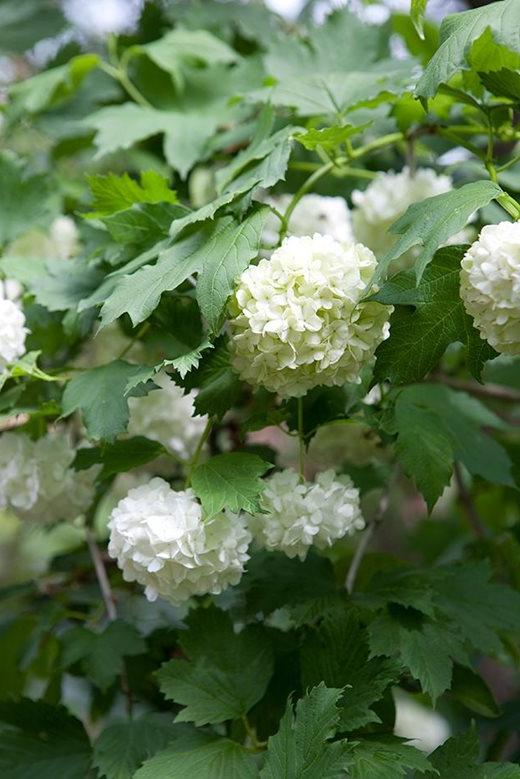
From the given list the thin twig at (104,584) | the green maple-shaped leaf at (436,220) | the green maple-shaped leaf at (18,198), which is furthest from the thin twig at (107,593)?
the green maple-shaped leaf at (436,220)

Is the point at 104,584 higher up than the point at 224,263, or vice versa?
the point at 224,263

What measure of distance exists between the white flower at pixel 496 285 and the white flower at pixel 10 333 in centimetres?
53

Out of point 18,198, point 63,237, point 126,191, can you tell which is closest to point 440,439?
point 126,191

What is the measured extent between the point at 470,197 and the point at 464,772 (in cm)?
58

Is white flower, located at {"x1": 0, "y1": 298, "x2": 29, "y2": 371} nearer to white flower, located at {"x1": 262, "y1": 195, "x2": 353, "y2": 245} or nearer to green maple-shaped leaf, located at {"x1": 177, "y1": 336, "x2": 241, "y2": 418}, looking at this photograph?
green maple-shaped leaf, located at {"x1": 177, "y1": 336, "x2": 241, "y2": 418}

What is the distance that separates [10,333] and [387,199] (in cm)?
62

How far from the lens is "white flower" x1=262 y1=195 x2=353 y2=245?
153 centimetres

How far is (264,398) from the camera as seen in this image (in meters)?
1.31

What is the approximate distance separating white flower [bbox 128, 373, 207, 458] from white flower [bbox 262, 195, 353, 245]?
0.30 metres

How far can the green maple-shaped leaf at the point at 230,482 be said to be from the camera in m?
0.97

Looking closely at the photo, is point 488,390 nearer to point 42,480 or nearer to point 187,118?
point 187,118

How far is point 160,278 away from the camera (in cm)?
100

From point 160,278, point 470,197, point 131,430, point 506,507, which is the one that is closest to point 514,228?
point 470,197

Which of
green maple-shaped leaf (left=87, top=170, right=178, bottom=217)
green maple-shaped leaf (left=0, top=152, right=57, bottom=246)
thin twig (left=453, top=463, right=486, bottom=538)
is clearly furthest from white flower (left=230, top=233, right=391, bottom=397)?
thin twig (left=453, top=463, right=486, bottom=538)
